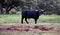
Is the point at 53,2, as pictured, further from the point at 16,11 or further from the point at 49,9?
the point at 16,11

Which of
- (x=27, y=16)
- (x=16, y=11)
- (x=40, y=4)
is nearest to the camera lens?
(x=27, y=16)

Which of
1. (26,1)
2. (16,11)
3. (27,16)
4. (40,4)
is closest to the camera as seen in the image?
(27,16)

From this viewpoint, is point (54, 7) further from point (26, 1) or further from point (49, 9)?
point (26, 1)

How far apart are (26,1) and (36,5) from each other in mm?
3528

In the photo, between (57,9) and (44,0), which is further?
(44,0)

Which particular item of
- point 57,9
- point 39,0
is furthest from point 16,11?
point 57,9

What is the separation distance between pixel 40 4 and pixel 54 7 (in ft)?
11.5

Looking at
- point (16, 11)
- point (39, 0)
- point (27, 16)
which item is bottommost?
point (16, 11)

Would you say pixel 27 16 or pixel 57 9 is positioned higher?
pixel 27 16

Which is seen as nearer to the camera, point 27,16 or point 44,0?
point 27,16

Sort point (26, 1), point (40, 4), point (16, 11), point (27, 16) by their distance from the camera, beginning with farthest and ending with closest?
point (16, 11), point (40, 4), point (26, 1), point (27, 16)

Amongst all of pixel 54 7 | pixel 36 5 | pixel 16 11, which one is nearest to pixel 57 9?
pixel 54 7

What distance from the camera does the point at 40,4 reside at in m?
55.5

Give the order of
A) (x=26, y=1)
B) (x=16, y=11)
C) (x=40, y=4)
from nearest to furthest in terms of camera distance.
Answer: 1. (x=26, y=1)
2. (x=40, y=4)
3. (x=16, y=11)
